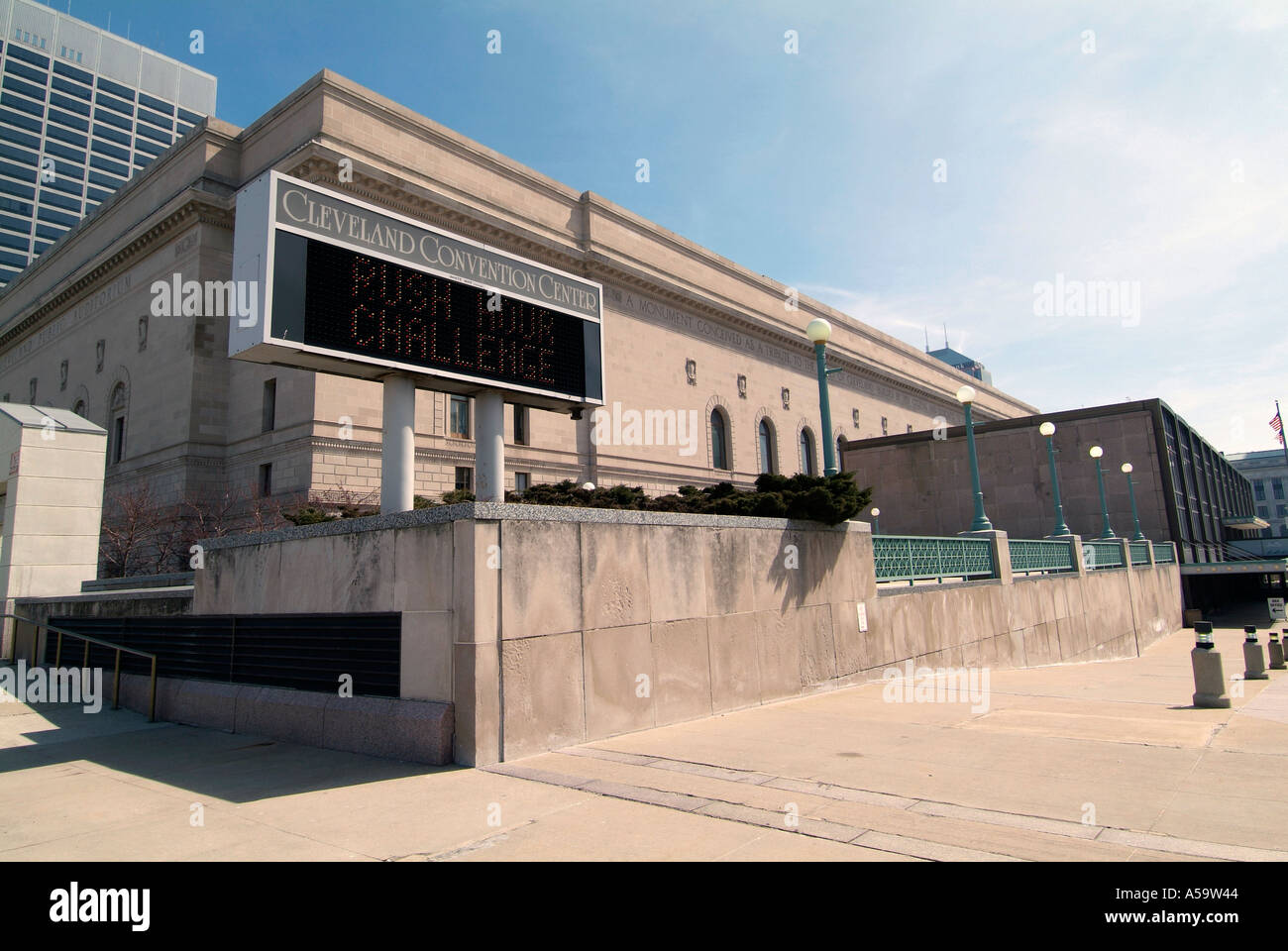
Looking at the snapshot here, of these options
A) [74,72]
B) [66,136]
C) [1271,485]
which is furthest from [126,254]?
[1271,485]

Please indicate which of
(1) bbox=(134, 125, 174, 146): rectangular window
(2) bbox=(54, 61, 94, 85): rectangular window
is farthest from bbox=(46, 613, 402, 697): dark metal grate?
(1) bbox=(134, 125, 174, 146): rectangular window

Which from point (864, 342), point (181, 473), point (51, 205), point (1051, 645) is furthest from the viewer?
point (51, 205)

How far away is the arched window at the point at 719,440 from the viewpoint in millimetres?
48312

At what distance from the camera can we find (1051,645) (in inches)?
789

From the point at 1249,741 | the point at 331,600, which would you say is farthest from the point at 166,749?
the point at 1249,741

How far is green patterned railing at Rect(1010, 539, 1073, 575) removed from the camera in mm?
19812

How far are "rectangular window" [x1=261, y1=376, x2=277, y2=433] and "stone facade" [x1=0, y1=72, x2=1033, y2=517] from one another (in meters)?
0.20

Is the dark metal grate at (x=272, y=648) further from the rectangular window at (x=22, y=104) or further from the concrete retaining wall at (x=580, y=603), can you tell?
the rectangular window at (x=22, y=104)

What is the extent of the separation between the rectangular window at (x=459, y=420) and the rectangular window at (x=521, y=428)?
2888mm

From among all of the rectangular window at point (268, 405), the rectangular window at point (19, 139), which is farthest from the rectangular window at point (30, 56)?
the rectangular window at point (268, 405)

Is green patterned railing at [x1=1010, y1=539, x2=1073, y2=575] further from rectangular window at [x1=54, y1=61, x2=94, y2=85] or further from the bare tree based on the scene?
rectangular window at [x1=54, y1=61, x2=94, y2=85]

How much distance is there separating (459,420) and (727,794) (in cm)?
2987
